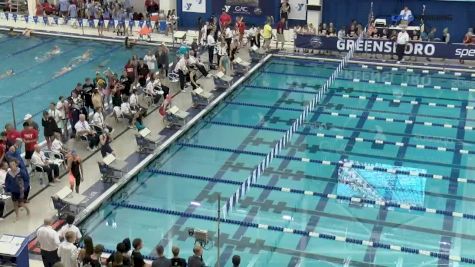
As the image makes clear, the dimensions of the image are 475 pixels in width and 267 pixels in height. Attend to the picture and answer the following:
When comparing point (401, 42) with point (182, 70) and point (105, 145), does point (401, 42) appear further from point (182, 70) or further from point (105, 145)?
point (105, 145)

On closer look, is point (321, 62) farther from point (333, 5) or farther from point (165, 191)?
point (165, 191)

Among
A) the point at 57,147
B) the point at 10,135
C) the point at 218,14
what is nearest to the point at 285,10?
the point at 218,14

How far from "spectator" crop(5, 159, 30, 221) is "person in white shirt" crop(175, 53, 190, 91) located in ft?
22.1

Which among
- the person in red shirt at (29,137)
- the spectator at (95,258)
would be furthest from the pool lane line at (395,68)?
the spectator at (95,258)

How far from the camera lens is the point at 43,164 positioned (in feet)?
37.9

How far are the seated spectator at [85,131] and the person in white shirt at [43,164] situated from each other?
1.34 metres

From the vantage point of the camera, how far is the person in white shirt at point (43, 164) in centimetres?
1150

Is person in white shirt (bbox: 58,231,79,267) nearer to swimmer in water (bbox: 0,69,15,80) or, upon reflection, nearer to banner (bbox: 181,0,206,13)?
swimmer in water (bbox: 0,69,15,80)

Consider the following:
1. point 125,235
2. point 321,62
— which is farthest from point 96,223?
point 321,62

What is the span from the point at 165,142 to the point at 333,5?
426 inches

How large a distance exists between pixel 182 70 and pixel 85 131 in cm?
423

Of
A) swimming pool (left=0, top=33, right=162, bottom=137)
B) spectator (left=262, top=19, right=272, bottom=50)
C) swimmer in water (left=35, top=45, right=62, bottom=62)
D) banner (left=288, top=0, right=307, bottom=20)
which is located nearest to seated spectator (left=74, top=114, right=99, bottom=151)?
swimming pool (left=0, top=33, right=162, bottom=137)

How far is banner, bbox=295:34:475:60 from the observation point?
19578 millimetres

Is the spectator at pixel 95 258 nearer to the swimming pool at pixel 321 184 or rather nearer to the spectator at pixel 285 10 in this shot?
the swimming pool at pixel 321 184
